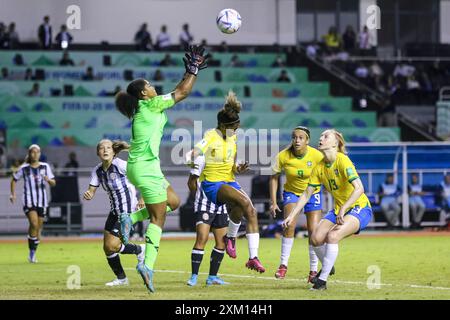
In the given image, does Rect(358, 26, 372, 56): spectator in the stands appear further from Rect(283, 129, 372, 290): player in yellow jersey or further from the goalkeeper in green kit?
the goalkeeper in green kit

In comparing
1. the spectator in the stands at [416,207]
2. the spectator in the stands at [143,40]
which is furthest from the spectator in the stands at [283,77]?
the spectator in the stands at [416,207]

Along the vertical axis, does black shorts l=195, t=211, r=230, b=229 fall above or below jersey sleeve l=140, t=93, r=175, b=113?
below

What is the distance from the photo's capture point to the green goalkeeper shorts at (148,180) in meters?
11.7

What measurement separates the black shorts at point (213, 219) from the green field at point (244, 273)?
0.78 meters

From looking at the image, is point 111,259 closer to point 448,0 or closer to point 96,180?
point 96,180

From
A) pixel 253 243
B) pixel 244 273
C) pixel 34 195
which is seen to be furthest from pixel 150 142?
pixel 34 195

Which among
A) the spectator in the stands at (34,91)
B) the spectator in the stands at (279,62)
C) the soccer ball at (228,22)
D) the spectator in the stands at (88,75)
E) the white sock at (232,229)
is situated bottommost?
the white sock at (232,229)

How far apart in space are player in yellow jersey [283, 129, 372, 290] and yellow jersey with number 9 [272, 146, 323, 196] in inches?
58.1

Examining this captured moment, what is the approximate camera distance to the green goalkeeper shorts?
11.7 m

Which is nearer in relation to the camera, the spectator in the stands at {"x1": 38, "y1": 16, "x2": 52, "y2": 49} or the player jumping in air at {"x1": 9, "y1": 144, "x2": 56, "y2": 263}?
the player jumping in air at {"x1": 9, "y1": 144, "x2": 56, "y2": 263}

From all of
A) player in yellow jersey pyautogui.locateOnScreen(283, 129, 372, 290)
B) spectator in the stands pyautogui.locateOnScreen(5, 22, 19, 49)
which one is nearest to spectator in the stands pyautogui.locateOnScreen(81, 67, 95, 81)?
spectator in the stands pyautogui.locateOnScreen(5, 22, 19, 49)

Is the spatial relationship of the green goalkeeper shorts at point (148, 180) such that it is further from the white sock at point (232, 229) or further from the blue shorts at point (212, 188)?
the white sock at point (232, 229)

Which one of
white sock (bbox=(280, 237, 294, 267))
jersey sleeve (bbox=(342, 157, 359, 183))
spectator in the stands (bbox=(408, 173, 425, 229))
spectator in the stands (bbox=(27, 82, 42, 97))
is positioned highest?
spectator in the stands (bbox=(27, 82, 42, 97))

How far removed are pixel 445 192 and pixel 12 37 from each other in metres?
16.7
